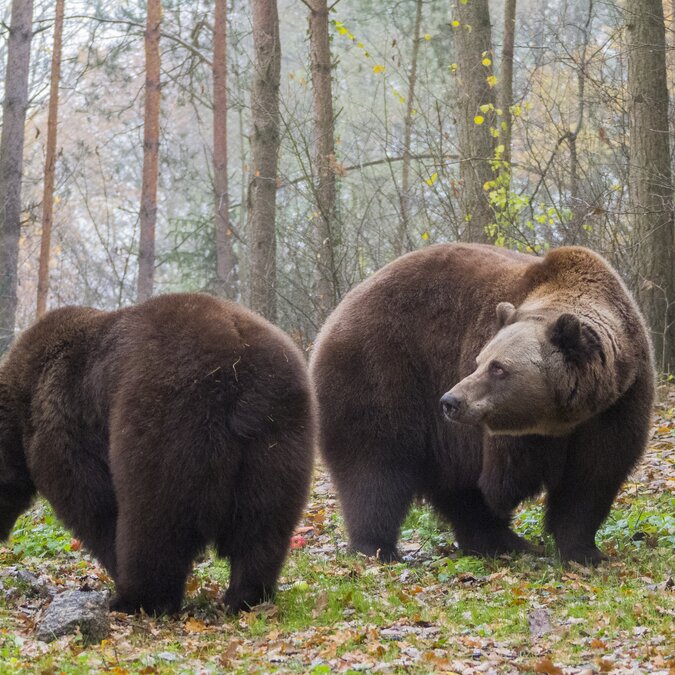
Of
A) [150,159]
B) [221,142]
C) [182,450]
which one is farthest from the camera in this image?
[221,142]

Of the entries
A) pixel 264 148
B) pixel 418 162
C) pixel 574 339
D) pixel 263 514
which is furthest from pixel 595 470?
pixel 264 148

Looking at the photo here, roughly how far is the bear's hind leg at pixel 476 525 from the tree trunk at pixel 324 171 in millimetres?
6293

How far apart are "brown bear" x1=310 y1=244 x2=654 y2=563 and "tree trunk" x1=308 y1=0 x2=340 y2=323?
6.04 meters

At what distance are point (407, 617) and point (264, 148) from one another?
11.4 m

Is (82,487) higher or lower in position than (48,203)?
lower

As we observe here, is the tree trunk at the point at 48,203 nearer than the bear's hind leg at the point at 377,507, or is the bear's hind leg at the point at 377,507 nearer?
the bear's hind leg at the point at 377,507

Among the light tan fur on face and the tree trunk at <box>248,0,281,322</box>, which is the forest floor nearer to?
the light tan fur on face

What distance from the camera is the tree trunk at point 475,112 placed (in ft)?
46.9

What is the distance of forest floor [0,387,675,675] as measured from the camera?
16.2 ft

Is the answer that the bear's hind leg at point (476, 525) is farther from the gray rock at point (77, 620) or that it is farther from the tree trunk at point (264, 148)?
the tree trunk at point (264, 148)

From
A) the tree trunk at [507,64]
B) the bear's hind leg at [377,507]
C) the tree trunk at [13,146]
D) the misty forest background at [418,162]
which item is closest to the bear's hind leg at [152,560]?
the bear's hind leg at [377,507]

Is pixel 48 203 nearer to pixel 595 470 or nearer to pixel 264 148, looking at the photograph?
pixel 264 148

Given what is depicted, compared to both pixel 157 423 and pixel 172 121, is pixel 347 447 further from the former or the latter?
pixel 172 121

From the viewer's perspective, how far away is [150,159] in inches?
863
